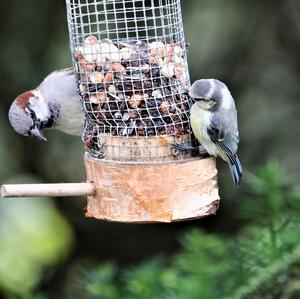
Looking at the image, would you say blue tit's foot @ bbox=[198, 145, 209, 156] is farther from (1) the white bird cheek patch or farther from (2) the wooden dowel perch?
(1) the white bird cheek patch

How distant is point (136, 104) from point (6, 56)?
270 centimetres

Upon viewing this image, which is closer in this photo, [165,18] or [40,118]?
[165,18]

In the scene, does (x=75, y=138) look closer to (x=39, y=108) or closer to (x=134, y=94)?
(x=39, y=108)

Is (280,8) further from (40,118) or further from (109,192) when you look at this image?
(109,192)

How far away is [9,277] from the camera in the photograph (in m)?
5.96

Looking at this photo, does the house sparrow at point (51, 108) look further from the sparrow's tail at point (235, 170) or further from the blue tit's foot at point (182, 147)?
the sparrow's tail at point (235, 170)

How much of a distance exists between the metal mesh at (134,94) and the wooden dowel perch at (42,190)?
0.27m

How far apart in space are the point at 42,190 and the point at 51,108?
4.87ft

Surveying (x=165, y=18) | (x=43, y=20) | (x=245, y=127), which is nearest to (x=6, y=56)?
(x=43, y=20)

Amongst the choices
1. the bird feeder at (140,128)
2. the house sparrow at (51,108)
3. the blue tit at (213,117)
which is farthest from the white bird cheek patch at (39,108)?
the blue tit at (213,117)

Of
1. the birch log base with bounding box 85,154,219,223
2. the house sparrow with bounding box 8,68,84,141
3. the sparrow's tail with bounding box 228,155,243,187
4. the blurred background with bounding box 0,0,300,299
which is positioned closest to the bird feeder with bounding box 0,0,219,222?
the birch log base with bounding box 85,154,219,223

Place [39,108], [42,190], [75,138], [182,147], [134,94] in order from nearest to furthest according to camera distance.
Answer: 1. [42,190]
2. [182,147]
3. [134,94]
4. [39,108]
5. [75,138]

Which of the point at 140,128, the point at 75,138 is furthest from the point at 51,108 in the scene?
the point at 75,138

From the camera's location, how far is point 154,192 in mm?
3871
